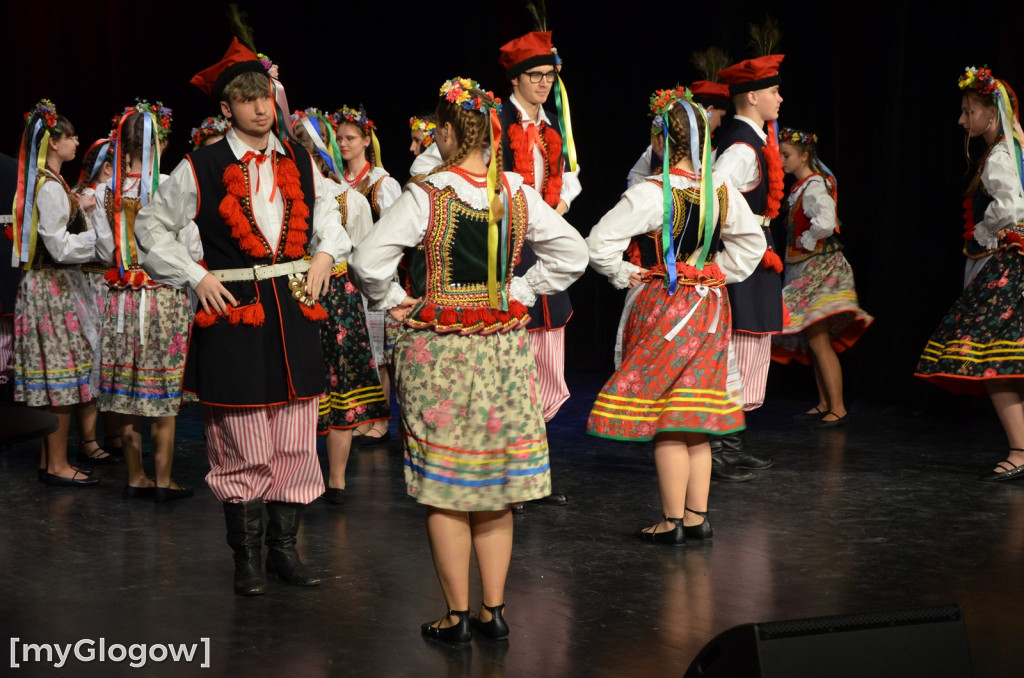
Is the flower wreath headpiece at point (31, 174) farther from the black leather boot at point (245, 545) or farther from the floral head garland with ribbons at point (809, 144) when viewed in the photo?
the floral head garland with ribbons at point (809, 144)

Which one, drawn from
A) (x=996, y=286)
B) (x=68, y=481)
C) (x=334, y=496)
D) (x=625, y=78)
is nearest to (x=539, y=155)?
(x=334, y=496)

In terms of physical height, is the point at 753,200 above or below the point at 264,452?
above

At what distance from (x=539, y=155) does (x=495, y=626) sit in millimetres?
2055

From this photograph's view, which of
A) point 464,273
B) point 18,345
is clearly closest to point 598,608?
point 464,273

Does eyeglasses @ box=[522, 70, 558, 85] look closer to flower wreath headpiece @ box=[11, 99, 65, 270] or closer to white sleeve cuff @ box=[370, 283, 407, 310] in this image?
white sleeve cuff @ box=[370, 283, 407, 310]

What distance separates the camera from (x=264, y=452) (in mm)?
3484

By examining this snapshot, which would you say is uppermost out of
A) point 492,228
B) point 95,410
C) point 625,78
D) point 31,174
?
point 625,78

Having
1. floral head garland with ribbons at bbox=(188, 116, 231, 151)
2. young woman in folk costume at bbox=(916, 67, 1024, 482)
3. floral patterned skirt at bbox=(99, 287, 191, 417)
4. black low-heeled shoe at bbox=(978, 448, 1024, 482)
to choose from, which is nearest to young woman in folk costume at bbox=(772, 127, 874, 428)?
young woman in folk costume at bbox=(916, 67, 1024, 482)

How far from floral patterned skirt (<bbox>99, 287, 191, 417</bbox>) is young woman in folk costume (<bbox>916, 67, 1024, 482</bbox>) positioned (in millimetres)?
3153

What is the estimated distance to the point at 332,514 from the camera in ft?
14.7

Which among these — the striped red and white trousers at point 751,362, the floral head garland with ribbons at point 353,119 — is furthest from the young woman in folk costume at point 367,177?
the striped red and white trousers at point 751,362

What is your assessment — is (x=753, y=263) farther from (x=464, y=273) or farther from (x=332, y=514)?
(x=332, y=514)

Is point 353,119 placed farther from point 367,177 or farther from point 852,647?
point 852,647

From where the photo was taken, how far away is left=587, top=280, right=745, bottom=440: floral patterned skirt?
390 centimetres
